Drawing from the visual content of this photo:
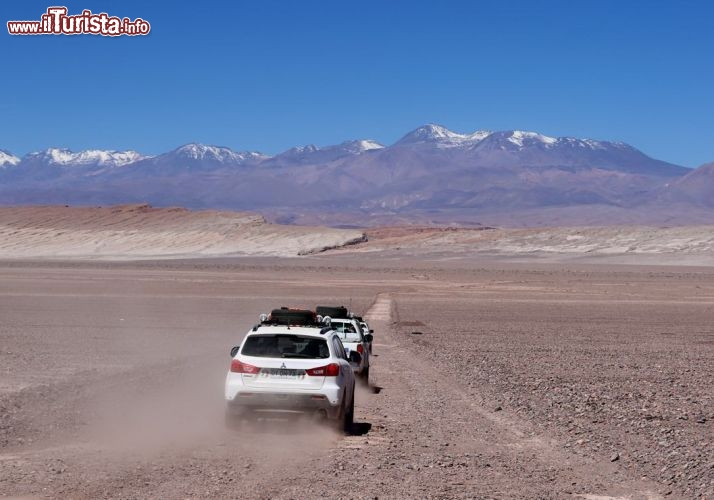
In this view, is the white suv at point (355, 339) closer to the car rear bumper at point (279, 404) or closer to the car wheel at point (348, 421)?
the car wheel at point (348, 421)

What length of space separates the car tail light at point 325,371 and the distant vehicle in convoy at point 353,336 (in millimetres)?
4433

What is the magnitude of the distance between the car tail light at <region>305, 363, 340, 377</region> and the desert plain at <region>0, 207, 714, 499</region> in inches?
26.1

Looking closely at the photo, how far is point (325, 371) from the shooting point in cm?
1332

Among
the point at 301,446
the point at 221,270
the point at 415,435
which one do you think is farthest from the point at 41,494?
the point at 221,270

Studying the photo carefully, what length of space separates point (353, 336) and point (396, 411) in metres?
4.03

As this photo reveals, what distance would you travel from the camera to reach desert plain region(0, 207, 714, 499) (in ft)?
36.0

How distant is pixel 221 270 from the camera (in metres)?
79.2

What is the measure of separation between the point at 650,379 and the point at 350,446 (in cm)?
943

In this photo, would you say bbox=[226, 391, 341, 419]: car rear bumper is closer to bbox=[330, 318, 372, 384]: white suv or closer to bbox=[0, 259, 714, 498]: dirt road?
bbox=[0, 259, 714, 498]: dirt road

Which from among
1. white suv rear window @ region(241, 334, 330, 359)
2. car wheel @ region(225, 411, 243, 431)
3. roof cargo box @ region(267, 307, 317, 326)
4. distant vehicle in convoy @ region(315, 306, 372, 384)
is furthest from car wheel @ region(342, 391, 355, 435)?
distant vehicle in convoy @ region(315, 306, 372, 384)

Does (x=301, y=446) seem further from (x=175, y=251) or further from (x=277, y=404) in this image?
(x=175, y=251)

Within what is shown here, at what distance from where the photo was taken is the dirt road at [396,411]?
1084 centimetres

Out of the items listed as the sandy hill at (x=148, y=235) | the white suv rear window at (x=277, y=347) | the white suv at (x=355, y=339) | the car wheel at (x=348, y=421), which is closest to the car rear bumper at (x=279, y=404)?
the white suv rear window at (x=277, y=347)

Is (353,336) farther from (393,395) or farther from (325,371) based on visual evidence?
(325,371)
